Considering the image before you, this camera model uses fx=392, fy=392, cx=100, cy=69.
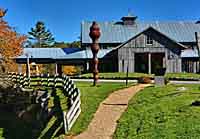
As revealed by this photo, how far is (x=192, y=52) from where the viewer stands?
156 ft

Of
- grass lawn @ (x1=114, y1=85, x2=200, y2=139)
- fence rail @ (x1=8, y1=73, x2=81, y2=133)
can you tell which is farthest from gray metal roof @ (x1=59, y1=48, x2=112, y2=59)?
grass lawn @ (x1=114, y1=85, x2=200, y2=139)

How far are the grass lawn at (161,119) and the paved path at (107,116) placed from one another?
1.00 ft

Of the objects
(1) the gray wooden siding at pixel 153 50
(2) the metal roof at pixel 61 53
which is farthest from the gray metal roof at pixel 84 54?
(1) the gray wooden siding at pixel 153 50

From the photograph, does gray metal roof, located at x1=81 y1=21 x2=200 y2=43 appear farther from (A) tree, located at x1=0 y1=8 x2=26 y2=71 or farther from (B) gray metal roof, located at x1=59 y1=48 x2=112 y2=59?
(A) tree, located at x1=0 y1=8 x2=26 y2=71

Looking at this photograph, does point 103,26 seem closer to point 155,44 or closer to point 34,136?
point 155,44

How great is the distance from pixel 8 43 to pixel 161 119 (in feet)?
78.4

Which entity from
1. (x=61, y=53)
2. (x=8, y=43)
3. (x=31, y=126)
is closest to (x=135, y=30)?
(x=61, y=53)

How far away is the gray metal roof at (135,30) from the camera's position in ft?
162

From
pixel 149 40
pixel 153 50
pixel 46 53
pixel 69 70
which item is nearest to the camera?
pixel 149 40

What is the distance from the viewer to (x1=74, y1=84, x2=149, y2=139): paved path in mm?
13228

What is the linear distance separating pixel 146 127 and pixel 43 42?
98.0m

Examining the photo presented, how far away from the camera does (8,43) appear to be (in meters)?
35.0

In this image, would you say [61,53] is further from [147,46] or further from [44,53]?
[147,46]

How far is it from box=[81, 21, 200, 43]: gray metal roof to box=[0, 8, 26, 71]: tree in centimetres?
1307
